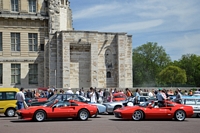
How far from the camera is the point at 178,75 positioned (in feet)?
281

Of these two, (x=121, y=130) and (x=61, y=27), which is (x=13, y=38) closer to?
(x=61, y=27)

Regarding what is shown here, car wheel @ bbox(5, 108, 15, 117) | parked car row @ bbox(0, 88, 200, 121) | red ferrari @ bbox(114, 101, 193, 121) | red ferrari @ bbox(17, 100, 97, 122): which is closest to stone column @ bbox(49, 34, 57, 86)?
car wheel @ bbox(5, 108, 15, 117)

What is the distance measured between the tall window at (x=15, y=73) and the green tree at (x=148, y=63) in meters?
54.1

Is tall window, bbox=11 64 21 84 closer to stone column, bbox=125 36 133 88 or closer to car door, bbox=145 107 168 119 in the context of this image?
stone column, bbox=125 36 133 88

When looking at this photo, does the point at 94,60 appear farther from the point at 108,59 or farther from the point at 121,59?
Answer: the point at 121,59

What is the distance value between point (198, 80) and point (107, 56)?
51.7 metres

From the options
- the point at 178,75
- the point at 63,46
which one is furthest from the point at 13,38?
the point at 178,75

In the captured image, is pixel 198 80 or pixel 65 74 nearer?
pixel 65 74

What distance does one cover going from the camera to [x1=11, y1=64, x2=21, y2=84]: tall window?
152 ft

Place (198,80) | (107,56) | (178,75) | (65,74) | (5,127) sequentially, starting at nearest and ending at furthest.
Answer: (5,127) < (65,74) < (107,56) < (178,75) < (198,80)

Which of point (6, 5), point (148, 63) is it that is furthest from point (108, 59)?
point (148, 63)

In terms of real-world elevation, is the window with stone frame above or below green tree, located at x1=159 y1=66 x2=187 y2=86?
above

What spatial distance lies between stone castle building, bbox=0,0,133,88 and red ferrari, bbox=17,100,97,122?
24.1 metres

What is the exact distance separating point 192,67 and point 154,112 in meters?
79.0
